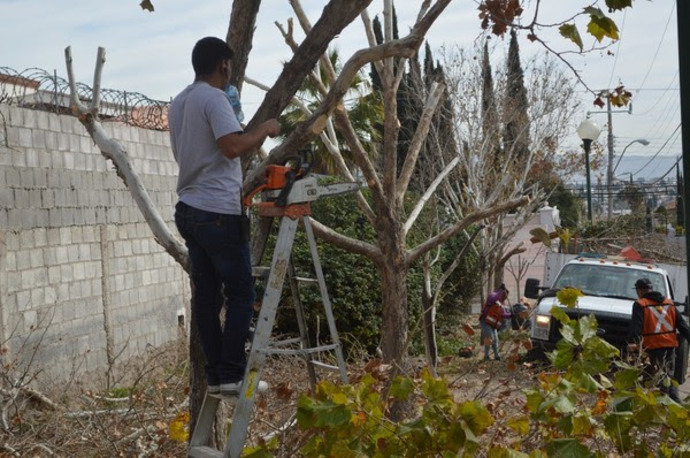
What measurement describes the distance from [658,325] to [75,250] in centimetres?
725

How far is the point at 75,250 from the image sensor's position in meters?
12.3

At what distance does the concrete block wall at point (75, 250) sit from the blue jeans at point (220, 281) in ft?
18.5

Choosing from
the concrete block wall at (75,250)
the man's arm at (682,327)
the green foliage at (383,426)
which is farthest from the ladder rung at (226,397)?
the man's arm at (682,327)

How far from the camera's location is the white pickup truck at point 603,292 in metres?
15.2

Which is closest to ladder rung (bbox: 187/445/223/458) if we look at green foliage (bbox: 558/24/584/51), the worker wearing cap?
green foliage (bbox: 558/24/584/51)

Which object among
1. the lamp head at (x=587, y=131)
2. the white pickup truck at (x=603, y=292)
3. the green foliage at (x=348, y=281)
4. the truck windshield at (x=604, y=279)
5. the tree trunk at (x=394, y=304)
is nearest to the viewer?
the tree trunk at (x=394, y=304)

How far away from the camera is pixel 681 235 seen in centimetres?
3020

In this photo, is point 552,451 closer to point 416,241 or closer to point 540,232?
point 540,232

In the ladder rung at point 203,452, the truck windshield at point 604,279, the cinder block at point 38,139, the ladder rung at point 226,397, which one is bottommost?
the truck windshield at point 604,279

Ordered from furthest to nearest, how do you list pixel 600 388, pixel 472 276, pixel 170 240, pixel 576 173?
1. pixel 576 173
2. pixel 472 276
3. pixel 170 240
4. pixel 600 388

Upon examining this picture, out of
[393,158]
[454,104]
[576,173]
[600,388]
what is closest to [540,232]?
[600,388]

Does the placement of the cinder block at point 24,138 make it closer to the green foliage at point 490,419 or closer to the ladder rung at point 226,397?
the ladder rung at point 226,397

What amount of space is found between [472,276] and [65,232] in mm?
11128

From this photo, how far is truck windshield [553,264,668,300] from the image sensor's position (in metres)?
16.3
